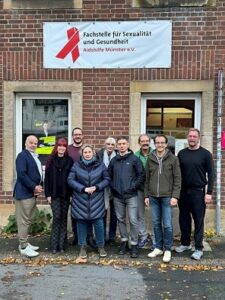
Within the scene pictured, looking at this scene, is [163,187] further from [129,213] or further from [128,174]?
[129,213]

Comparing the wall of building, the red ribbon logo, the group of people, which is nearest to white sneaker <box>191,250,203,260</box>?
the group of people

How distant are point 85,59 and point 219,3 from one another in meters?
2.38

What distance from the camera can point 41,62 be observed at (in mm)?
7875

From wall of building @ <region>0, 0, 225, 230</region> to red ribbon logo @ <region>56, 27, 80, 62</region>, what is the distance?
0.22 meters

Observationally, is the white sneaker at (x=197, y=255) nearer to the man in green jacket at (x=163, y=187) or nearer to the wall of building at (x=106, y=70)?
→ the man in green jacket at (x=163, y=187)

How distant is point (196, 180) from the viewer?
6.42 metres

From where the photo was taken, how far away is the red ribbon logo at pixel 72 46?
7.81 metres

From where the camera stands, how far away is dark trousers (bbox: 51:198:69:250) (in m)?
6.64

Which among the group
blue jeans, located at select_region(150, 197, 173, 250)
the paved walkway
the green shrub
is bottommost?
the paved walkway

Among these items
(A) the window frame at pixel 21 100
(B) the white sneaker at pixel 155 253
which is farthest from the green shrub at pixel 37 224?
(B) the white sneaker at pixel 155 253

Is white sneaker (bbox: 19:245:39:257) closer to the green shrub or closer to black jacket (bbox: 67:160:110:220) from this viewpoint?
black jacket (bbox: 67:160:110:220)

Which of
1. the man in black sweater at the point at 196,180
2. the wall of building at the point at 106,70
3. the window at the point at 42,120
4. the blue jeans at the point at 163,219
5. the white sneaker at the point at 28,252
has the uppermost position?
the wall of building at the point at 106,70

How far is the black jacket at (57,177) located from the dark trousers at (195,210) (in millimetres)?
1670

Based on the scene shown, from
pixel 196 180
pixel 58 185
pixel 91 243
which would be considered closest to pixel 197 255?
pixel 196 180
